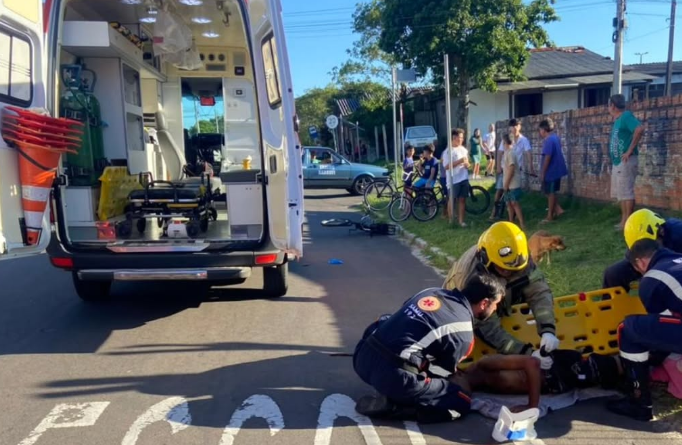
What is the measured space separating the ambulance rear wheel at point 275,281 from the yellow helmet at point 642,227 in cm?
369

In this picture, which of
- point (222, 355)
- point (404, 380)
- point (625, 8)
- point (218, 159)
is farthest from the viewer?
point (625, 8)

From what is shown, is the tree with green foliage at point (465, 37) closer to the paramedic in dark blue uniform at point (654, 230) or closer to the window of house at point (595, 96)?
the window of house at point (595, 96)

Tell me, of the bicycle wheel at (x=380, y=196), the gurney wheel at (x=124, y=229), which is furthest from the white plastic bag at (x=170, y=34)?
the bicycle wheel at (x=380, y=196)

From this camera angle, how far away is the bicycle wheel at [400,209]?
1348 cm

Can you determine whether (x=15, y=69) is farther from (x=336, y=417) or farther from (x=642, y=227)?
(x=642, y=227)

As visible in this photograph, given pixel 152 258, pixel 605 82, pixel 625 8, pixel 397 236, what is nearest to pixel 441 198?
pixel 397 236

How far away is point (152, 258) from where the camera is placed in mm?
5965

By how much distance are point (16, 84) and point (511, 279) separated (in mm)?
4093

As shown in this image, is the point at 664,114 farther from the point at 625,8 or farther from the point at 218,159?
the point at 625,8

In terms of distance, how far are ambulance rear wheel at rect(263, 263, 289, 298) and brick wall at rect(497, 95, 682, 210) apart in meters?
5.54

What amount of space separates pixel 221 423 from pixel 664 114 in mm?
7833

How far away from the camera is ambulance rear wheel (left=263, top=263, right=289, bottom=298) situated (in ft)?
23.0

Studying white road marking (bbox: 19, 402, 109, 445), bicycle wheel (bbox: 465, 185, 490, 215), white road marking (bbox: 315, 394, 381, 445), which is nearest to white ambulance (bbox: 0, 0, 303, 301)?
white road marking (bbox: 19, 402, 109, 445)

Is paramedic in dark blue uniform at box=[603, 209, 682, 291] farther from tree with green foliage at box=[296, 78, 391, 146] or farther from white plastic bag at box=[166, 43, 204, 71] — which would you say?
tree with green foliage at box=[296, 78, 391, 146]
